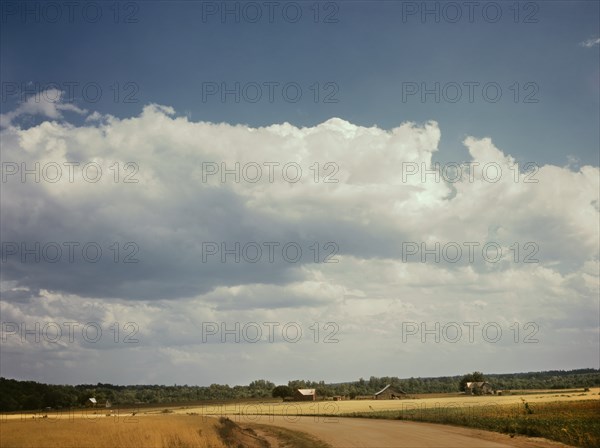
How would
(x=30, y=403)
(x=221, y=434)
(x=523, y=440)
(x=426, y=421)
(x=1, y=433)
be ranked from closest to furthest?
(x=1, y=433)
(x=523, y=440)
(x=221, y=434)
(x=426, y=421)
(x=30, y=403)

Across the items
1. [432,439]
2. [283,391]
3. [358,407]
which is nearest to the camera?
[432,439]

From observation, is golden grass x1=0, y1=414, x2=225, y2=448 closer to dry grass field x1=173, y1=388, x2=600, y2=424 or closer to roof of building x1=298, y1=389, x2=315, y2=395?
dry grass field x1=173, y1=388, x2=600, y2=424

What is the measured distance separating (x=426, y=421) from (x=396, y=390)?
11421 centimetres

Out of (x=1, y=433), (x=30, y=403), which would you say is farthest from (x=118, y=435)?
(x=30, y=403)

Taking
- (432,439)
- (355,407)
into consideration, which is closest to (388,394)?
(355,407)

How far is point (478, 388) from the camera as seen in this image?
166 meters

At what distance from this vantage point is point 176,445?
2759 cm

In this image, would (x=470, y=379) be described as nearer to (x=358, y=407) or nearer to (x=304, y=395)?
(x=304, y=395)

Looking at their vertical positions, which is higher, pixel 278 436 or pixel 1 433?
pixel 1 433

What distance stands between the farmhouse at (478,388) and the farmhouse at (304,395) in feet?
158

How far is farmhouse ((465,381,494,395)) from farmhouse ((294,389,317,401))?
48254 millimetres

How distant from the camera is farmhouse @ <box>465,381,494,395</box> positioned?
164500 millimetres

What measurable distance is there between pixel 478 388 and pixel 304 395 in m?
52.6

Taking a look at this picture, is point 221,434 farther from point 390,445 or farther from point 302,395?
point 302,395
